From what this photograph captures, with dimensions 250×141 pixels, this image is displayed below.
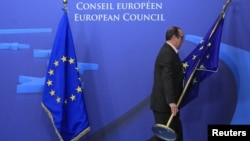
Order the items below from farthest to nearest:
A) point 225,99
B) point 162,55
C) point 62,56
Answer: point 225,99
point 62,56
point 162,55

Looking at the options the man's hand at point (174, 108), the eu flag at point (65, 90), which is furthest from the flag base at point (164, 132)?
the eu flag at point (65, 90)

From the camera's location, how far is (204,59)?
3.51 meters

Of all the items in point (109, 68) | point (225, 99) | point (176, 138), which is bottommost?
point (176, 138)

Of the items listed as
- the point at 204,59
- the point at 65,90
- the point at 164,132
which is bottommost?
the point at 164,132

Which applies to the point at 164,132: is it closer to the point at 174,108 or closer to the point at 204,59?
the point at 174,108

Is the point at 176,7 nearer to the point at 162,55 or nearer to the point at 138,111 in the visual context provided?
the point at 162,55

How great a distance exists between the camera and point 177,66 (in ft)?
10.8

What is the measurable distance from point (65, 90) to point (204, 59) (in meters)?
1.32

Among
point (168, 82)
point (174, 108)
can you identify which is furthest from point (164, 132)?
point (168, 82)

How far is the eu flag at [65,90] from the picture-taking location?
3527 mm

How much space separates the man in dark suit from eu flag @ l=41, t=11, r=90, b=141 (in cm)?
71

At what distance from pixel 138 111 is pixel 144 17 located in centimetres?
94

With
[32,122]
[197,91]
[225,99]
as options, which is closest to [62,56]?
[32,122]

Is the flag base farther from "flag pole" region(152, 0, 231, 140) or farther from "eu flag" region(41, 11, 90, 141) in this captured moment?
"eu flag" region(41, 11, 90, 141)
